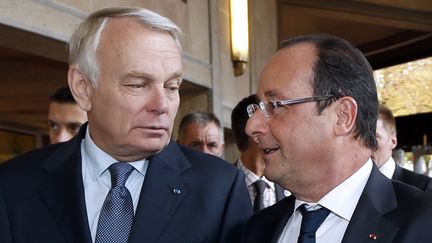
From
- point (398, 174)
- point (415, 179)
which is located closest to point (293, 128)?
point (415, 179)

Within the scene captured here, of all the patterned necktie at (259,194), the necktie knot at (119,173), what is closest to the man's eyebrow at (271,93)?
the necktie knot at (119,173)

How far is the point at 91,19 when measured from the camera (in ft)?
7.00

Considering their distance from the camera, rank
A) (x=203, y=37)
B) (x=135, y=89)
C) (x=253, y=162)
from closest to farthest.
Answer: (x=135, y=89) < (x=253, y=162) < (x=203, y=37)

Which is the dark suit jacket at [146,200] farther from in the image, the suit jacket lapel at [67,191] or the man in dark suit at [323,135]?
the man in dark suit at [323,135]

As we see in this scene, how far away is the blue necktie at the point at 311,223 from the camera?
1.92m

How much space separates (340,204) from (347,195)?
4cm

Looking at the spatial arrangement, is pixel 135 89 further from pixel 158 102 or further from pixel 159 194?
pixel 159 194

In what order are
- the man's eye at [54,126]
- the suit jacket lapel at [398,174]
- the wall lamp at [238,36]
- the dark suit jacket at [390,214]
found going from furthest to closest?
the wall lamp at [238,36] → the suit jacket lapel at [398,174] → the man's eye at [54,126] → the dark suit jacket at [390,214]

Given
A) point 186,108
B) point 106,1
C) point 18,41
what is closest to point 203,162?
point 18,41

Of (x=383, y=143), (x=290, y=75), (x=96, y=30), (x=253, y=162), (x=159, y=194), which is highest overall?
(x=96, y=30)

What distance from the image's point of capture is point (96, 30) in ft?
6.84

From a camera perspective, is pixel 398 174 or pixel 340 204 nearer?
pixel 340 204


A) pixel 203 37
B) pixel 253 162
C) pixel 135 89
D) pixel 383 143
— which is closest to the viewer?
pixel 135 89

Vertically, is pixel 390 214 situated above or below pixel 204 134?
above
